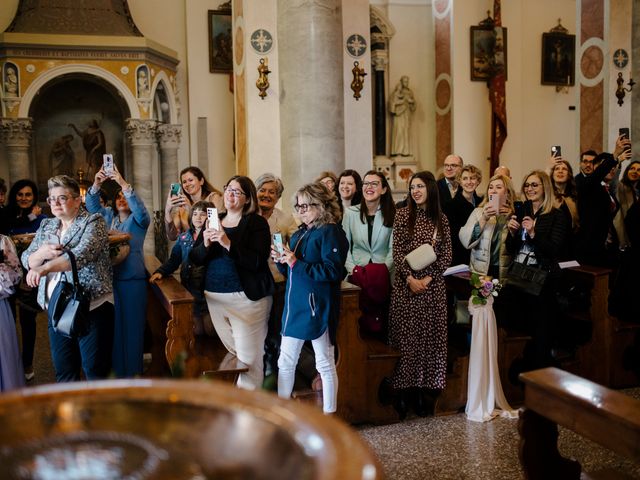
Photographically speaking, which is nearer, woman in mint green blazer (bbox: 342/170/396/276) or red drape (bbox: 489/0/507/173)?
woman in mint green blazer (bbox: 342/170/396/276)

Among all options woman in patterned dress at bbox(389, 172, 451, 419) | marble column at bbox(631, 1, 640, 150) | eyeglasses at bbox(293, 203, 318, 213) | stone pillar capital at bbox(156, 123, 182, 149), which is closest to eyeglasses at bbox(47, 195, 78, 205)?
eyeglasses at bbox(293, 203, 318, 213)

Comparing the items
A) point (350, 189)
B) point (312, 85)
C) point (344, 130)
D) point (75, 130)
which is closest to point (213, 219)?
point (350, 189)

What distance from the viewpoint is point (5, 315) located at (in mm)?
4367

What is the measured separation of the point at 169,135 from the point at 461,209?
8.18 metres

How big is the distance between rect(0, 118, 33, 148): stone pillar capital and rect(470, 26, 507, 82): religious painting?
792 cm

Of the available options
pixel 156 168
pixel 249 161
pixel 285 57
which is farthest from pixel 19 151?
pixel 285 57

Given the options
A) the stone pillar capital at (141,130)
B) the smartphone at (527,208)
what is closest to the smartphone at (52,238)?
the smartphone at (527,208)

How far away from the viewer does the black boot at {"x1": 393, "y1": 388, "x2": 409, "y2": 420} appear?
479cm

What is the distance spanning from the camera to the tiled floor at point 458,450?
3887 millimetres

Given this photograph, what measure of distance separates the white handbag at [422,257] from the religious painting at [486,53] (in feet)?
28.8

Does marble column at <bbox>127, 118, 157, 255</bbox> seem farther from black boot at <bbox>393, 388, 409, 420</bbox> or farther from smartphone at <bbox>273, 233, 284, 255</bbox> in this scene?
smartphone at <bbox>273, 233, 284, 255</bbox>

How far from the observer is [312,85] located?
7305 millimetres

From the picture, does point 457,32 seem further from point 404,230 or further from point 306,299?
point 306,299

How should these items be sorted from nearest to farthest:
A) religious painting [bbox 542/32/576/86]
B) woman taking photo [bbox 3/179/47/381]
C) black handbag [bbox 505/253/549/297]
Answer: black handbag [bbox 505/253/549/297] → woman taking photo [bbox 3/179/47/381] → religious painting [bbox 542/32/576/86]
